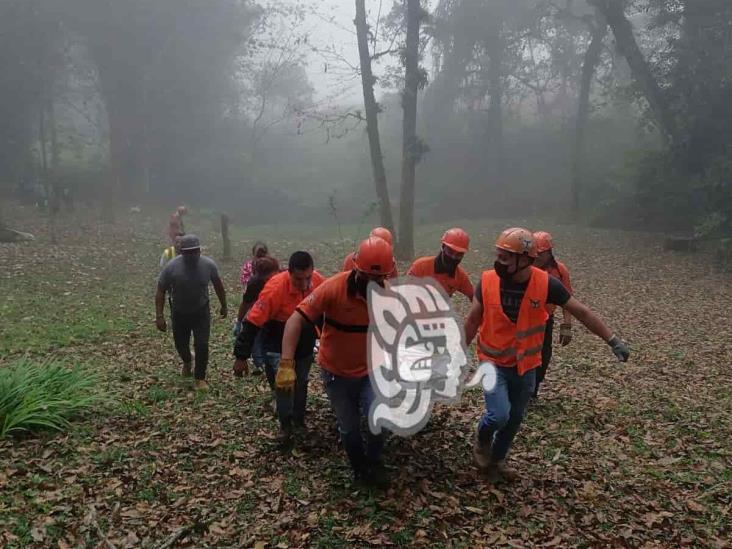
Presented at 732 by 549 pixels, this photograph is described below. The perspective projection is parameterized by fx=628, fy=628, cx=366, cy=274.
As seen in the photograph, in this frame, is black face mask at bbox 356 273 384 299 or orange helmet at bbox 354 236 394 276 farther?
black face mask at bbox 356 273 384 299

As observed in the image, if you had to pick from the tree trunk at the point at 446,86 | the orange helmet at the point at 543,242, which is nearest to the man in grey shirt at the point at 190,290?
the orange helmet at the point at 543,242

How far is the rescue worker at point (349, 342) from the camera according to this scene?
447cm

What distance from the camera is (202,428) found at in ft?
20.9

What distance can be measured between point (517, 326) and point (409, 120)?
14.7m

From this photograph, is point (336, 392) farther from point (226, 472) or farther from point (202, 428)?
point (202, 428)

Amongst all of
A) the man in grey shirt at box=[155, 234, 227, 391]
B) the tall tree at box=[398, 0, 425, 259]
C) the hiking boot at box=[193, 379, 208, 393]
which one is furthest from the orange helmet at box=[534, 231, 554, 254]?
the tall tree at box=[398, 0, 425, 259]

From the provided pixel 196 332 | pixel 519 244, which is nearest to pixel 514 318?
pixel 519 244

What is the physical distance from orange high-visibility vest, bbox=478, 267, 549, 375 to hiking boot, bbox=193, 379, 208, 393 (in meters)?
4.05

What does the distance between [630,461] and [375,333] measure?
2828 millimetres

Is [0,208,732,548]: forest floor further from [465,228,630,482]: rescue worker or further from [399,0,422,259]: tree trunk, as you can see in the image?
[399,0,422,259]: tree trunk

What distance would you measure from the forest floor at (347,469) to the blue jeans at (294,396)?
0.25m

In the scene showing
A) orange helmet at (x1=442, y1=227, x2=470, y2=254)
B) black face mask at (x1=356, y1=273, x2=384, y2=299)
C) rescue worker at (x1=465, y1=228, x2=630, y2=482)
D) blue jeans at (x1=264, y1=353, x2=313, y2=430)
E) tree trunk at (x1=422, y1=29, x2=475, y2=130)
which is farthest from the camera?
tree trunk at (x1=422, y1=29, x2=475, y2=130)

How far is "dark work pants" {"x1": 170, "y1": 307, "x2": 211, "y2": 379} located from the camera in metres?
7.36

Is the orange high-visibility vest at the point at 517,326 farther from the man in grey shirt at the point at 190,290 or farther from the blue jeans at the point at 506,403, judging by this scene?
the man in grey shirt at the point at 190,290
